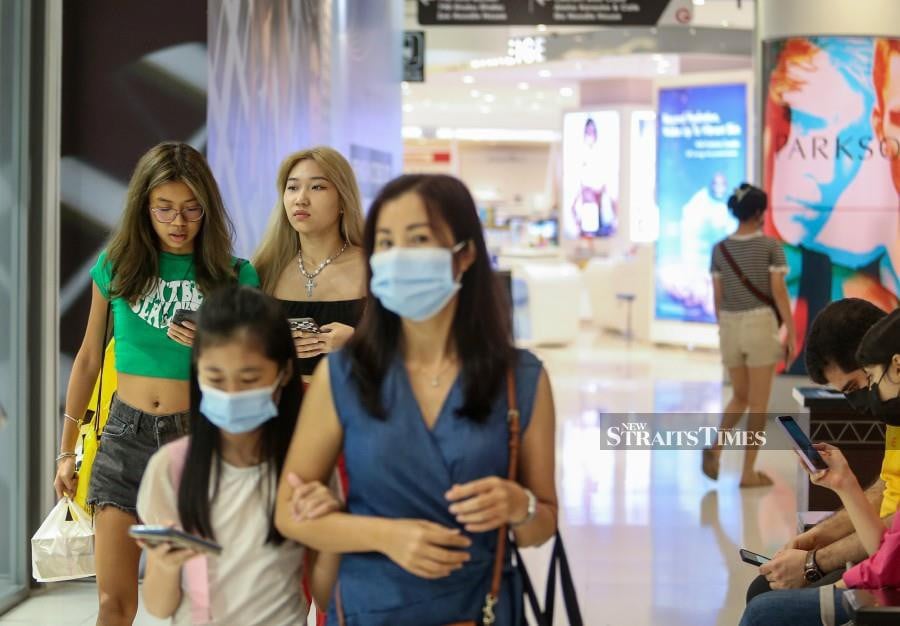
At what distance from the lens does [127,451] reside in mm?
3053

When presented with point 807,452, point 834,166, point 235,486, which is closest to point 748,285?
point 834,166

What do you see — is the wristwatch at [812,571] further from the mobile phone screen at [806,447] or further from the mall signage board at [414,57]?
the mall signage board at [414,57]

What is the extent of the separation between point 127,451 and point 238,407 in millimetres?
1048

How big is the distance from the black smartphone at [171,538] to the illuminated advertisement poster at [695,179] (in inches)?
457

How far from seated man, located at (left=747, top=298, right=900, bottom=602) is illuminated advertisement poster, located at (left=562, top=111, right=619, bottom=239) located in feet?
53.6

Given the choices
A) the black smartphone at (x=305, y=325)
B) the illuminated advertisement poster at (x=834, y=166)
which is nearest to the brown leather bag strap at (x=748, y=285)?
the illuminated advertisement poster at (x=834, y=166)

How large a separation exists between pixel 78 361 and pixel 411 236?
5.10ft

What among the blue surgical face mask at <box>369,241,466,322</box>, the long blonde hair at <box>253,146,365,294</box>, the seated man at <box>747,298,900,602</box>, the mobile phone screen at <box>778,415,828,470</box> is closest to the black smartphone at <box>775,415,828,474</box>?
the mobile phone screen at <box>778,415,828,470</box>

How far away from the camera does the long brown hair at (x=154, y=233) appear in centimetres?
309

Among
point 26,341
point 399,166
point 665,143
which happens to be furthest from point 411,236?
point 665,143

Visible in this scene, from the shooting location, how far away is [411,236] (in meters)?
2.02

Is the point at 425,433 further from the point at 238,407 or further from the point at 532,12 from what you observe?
the point at 532,12

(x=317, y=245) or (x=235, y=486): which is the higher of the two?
(x=317, y=245)

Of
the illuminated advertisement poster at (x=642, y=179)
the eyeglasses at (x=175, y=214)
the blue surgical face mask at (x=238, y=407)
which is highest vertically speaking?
the illuminated advertisement poster at (x=642, y=179)
